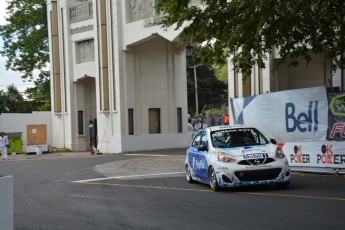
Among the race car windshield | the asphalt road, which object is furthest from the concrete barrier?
the race car windshield

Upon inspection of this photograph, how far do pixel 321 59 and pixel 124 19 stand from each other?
1249cm

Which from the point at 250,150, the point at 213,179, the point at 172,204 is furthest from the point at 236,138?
the point at 172,204

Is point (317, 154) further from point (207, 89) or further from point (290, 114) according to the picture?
point (207, 89)

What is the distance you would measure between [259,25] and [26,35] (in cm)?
3747

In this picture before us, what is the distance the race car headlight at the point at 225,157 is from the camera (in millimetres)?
13203

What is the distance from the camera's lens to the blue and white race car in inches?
513

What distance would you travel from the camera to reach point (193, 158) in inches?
610

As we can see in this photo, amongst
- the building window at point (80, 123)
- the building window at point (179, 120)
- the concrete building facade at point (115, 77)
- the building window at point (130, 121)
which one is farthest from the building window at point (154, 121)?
the building window at point (80, 123)

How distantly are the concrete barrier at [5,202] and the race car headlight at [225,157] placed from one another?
7.38m

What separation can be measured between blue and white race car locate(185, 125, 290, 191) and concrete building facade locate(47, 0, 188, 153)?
18.1 m

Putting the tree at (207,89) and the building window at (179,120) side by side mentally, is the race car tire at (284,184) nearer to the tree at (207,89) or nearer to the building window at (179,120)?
the building window at (179,120)

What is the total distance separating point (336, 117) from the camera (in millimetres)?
16703

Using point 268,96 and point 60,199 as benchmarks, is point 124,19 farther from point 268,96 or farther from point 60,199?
point 60,199

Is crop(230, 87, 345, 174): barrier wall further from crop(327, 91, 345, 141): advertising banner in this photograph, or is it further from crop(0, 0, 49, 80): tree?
crop(0, 0, 49, 80): tree
